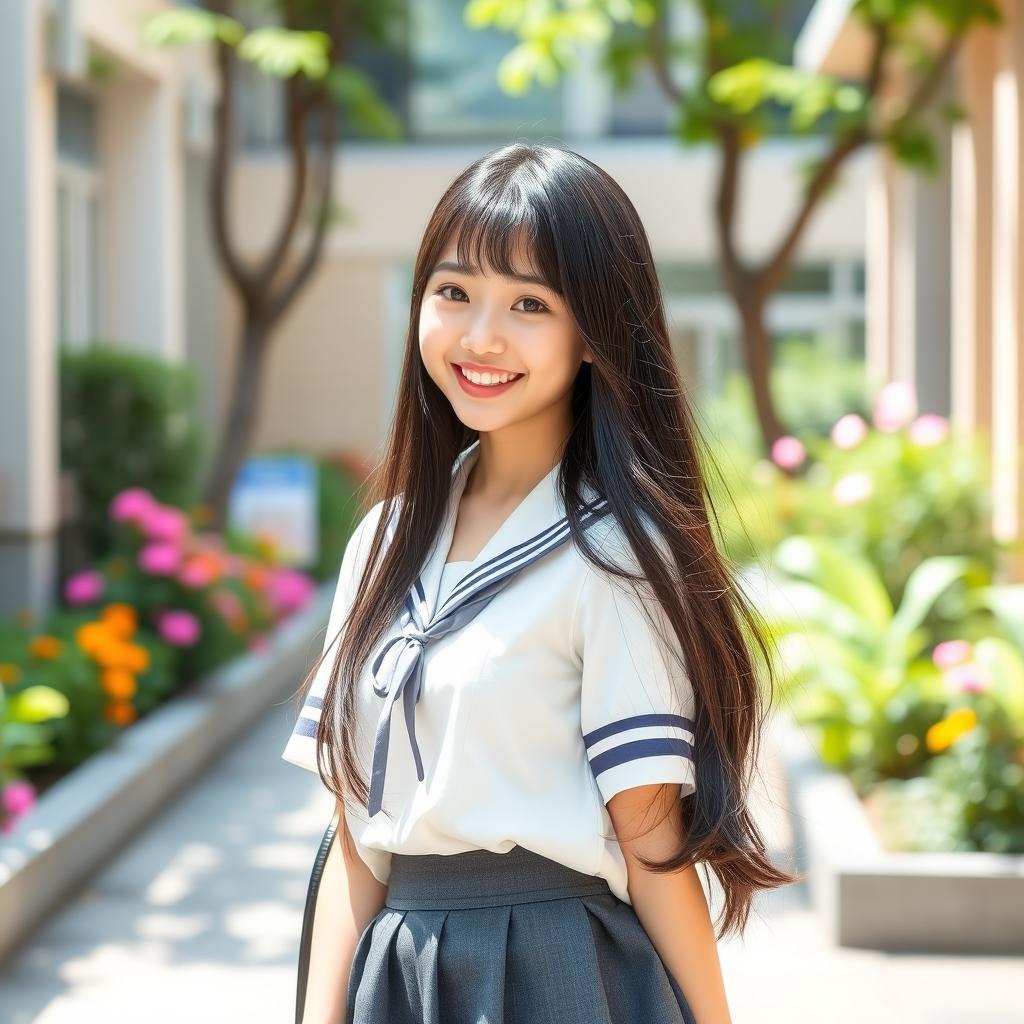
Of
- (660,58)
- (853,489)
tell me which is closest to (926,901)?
(853,489)

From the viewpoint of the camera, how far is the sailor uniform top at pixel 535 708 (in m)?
1.73

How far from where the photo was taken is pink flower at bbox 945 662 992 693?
464 centimetres

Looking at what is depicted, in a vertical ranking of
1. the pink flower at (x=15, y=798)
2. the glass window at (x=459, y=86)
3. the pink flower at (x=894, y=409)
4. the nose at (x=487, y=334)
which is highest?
the glass window at (x=459, y=86)

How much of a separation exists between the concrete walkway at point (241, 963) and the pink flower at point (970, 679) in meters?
0.67

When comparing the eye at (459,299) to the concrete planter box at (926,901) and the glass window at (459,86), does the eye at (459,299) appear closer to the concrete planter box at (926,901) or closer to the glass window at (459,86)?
the concrete planter box at (926,901)

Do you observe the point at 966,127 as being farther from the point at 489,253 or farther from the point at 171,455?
the point at 489,253

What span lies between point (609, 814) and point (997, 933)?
301 cm

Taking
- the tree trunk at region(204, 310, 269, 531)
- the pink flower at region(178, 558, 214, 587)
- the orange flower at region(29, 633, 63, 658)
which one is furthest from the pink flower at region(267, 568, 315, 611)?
the orange flower at region(29, 633, 63, 658)

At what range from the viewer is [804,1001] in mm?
4109

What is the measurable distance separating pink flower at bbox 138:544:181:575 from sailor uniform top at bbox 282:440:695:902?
18.0 ft

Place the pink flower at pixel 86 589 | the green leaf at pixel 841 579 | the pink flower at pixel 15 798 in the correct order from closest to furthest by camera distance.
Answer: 1. the pink flower at pixel 15 798
2. the green leaf at pixel 841 579
3. the pink flower at pixel 86 589

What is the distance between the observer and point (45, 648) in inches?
240

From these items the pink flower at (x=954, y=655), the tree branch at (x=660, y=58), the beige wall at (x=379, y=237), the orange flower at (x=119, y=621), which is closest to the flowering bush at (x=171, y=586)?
the orange flower at (x=119, y=621)

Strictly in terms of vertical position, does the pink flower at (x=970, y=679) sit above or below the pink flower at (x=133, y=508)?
below
